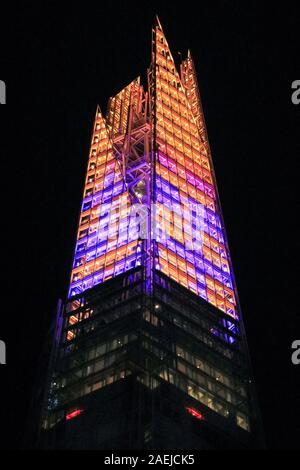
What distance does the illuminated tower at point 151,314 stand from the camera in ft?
182

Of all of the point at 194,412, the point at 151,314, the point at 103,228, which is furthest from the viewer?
the point at 103,228

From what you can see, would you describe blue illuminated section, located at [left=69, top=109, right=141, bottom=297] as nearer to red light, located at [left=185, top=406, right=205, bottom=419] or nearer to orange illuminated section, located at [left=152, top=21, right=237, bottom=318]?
orange illuminated section, located at [left=152, top=21, right=237, bottom=318]

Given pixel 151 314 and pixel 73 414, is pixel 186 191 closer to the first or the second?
pixel 151 314

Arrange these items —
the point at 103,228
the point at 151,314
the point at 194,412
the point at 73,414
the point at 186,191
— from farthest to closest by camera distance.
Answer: the point at 186,191 → the point at 103,228 → the point at 151,314 → the point at 73,414 → the point at 194,412

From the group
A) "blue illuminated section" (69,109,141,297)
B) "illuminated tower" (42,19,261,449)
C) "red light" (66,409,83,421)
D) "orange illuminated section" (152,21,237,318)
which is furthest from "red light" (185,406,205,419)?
"blue illuminated section" (69,109,141,297)

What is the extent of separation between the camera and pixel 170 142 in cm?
8575

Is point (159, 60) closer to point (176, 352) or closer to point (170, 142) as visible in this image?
point (170, 142)

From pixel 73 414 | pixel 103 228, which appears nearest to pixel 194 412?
pixel 73 414

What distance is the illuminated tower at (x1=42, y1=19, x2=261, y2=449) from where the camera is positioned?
182 feet

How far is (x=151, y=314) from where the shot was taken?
61.0m

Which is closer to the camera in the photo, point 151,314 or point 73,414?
point 73,414

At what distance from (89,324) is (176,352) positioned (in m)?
7.92

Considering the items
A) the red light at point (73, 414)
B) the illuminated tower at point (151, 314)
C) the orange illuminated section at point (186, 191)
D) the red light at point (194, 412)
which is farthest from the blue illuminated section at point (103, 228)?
the red light at point (194, 412)
